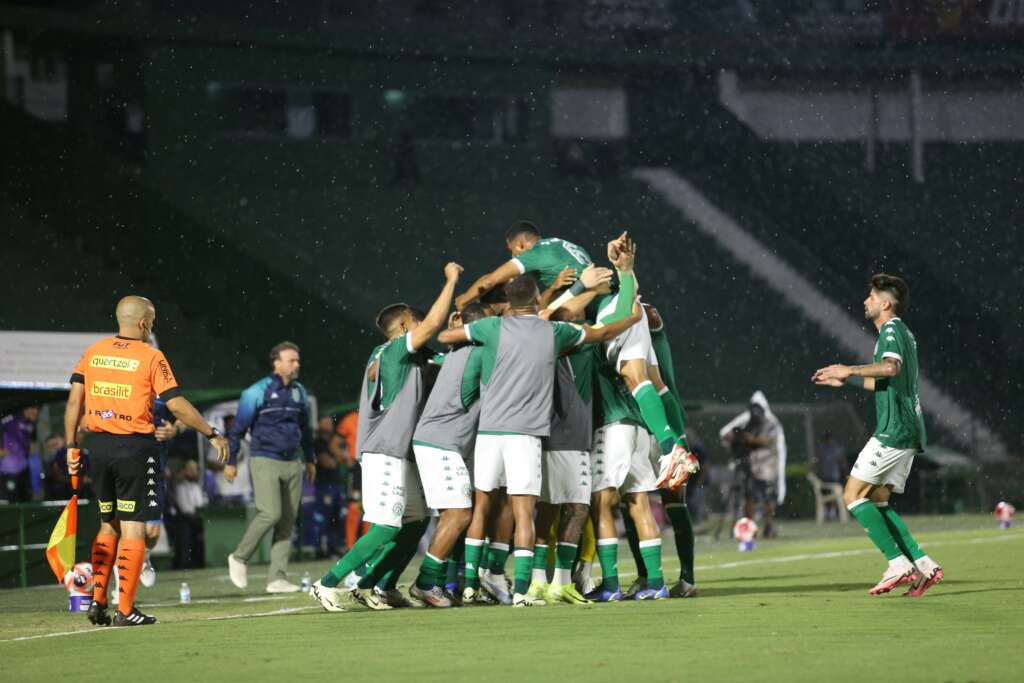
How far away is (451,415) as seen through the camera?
1062cm

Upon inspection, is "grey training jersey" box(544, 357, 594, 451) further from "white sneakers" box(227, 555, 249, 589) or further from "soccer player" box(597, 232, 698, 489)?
"white sneakers" box(227, 555, 249, 589)

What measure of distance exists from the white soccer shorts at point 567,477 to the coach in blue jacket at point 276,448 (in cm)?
445

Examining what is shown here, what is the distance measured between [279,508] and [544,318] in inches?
195

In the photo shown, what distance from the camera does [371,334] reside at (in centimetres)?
3675

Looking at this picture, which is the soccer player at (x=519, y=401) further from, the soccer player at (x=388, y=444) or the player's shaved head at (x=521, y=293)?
the soccer player at (x=388, y=444)

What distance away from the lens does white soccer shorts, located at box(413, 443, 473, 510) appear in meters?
10.5

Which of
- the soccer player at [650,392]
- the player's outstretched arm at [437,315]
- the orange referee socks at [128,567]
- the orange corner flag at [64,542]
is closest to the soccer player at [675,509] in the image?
the soccer player at [650,392]

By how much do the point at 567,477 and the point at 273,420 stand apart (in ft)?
16.4

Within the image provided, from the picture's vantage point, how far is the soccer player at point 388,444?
10.4 meters

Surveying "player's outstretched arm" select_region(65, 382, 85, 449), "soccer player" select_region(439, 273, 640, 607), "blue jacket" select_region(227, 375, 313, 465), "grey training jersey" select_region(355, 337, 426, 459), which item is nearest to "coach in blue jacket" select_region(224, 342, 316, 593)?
"blue jacket" select_region(227, 375, 313, 465)

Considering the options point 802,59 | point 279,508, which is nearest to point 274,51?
point 802,59

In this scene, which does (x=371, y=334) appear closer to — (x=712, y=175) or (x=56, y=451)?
(x=712, y=175)

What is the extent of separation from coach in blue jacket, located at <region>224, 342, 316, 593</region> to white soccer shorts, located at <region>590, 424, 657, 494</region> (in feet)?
14.2

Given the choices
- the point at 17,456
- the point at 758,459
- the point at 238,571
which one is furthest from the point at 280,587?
the point at 758,459
